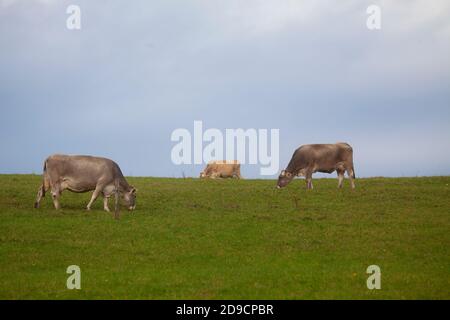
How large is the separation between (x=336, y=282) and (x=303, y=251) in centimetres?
443

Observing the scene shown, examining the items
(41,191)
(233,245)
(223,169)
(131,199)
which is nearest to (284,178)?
(131,199)

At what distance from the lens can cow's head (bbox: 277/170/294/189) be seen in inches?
1547

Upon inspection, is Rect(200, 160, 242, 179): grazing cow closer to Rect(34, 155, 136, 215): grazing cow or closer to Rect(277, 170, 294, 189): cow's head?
Rect(277, 170, 294, 189): cow's head

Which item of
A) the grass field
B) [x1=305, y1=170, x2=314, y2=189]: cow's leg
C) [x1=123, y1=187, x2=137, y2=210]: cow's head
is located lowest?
the grass field

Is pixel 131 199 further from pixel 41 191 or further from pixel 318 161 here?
pixel 318 161

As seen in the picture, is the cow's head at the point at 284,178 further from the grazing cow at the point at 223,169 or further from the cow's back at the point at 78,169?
the grazing cow at the point at 223,169

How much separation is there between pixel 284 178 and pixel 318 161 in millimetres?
2243

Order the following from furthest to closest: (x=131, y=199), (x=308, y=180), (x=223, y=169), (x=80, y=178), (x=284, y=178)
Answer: (x=223, y=169), (x=284, y=178), (x=308, y=180), (x=131, y=199), (x=80, y=178)

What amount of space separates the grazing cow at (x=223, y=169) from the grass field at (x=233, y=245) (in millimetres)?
20584

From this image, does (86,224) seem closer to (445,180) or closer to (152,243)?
(152,243)

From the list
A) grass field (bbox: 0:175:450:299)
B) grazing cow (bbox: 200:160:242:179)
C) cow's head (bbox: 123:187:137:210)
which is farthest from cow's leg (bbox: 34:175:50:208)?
grazing cow (bbox: 200:160:242:179)

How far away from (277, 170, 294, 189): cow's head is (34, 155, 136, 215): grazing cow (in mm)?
11541

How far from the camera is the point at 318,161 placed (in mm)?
39062

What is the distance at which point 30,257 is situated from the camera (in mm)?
21188
